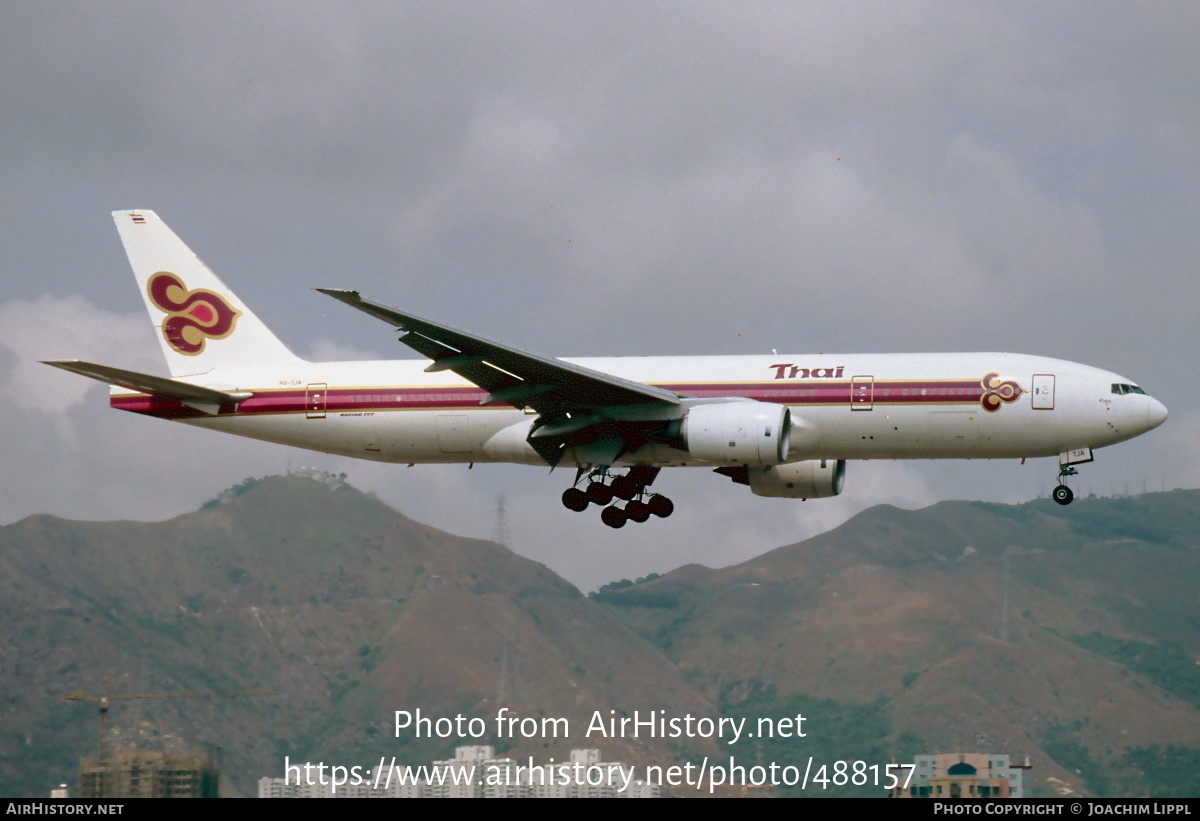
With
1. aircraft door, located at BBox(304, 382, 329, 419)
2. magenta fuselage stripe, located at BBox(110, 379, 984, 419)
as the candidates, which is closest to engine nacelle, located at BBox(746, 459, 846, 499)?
magenta fuselage stripe, located at BBox(110, 379, 984, 419)

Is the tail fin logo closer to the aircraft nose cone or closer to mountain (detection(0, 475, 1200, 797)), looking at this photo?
the aircraft nose cone

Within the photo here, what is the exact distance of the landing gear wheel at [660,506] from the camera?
4497 cm

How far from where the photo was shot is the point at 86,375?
42.5 m

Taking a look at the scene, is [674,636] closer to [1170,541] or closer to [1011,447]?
[1170,541]

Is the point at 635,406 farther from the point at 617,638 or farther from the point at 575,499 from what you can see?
the point at 617,638

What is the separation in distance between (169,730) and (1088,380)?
68.0 meters

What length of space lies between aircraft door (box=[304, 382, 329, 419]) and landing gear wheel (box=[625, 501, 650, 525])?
360 inches

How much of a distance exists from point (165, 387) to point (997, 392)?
22.8 m

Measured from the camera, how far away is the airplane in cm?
3959

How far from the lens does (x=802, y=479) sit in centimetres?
4512

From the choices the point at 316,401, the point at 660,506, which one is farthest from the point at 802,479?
the point at 316,401

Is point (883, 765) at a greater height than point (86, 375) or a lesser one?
lesser
